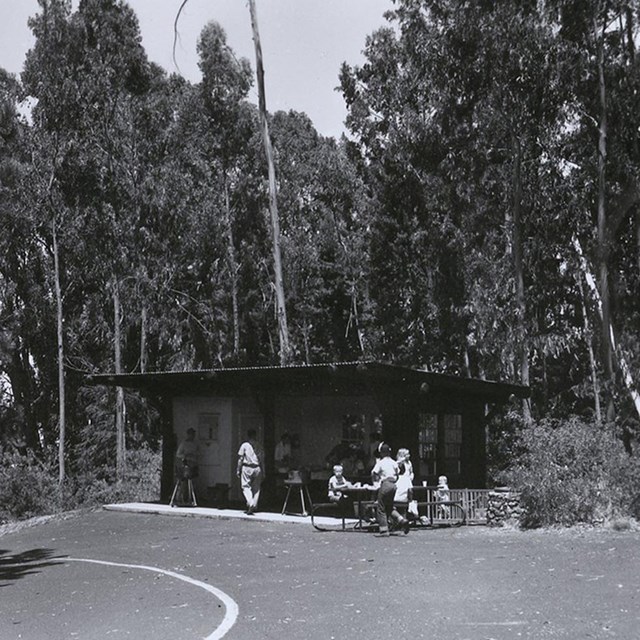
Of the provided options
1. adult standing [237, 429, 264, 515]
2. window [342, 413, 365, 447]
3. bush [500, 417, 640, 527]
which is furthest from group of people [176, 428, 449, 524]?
window [342, 413, 365, 447]

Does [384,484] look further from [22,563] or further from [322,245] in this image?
[322,245]

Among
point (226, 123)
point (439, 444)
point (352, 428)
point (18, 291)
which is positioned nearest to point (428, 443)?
point (439, 444)

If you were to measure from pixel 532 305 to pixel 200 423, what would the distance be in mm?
14410

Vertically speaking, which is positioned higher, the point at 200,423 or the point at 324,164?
the point at 324,164

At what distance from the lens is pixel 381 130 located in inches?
1528

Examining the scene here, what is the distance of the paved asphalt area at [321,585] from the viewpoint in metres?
8.24

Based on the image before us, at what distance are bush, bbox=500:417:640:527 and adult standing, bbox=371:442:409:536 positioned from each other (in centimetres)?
219

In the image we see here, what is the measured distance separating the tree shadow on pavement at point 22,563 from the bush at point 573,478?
742cm

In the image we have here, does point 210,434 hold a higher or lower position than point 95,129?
lower

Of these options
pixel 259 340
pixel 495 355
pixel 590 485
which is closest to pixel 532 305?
pixel 495 355

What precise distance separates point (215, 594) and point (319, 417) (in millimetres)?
12509

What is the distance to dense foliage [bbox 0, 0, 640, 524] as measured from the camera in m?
28.4

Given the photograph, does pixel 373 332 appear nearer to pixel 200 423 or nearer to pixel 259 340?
pixel 259 340

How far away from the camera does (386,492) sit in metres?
15.5
